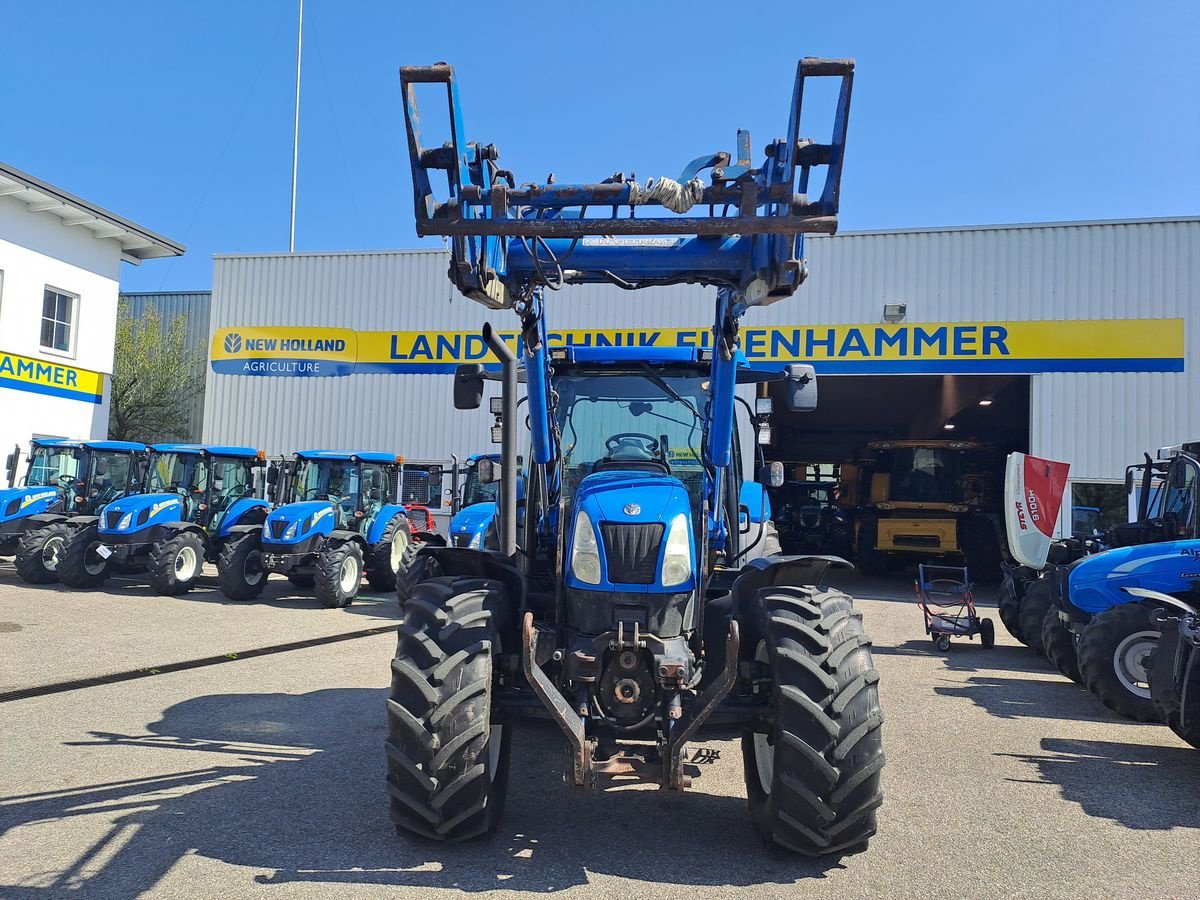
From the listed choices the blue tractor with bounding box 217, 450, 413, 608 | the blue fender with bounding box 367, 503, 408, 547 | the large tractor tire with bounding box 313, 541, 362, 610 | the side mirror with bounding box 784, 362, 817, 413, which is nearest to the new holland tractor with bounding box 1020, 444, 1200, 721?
the side mirror with bounding box 784, 362, 817, 413

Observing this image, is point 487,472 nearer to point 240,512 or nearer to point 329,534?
point 329,534

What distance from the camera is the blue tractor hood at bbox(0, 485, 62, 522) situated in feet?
46.5

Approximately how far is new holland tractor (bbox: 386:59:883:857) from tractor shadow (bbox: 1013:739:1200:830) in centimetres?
188

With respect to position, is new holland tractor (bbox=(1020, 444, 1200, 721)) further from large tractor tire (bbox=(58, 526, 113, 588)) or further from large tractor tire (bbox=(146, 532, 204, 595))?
large tractor tire (bbox=(58, 526, 113, 588))

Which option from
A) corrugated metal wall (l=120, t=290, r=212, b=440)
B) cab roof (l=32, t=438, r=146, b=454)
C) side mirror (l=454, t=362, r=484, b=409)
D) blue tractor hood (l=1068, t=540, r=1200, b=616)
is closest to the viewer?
side mirror (l=454, t=362, r=484, b=409)

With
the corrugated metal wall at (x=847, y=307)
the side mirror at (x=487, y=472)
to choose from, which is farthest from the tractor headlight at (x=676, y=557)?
the corrugated metal wall at (x=847, y=307)

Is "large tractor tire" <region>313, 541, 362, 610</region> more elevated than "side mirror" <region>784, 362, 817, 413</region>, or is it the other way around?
"side mirror" <region>784, 362, 817, 413</region>

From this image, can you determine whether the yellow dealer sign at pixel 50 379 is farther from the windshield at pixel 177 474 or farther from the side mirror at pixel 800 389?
the side mirror at pixel 800 389

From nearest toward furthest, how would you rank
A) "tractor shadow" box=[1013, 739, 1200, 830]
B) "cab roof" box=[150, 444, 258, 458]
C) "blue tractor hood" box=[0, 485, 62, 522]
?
"tractor shadow" box=[1013, 739, 1200, 830], "blue tractor hood" box=[0, 485, 62, 522], "cab roof" box=[150, 444, 258, 458]

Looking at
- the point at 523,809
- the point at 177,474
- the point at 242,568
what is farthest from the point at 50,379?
the point at 523,809

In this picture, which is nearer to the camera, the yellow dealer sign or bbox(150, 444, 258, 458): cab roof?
bbox(150, 444, 258, 458): cab roof

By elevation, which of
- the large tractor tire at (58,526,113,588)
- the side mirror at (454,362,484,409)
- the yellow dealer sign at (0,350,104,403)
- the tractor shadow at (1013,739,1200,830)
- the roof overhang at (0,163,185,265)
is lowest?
the tractor shadow at (1013,739,1200,830)

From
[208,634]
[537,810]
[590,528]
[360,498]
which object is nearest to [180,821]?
[537,810]

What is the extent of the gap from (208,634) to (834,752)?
7.99 meters
